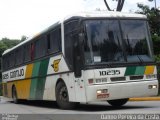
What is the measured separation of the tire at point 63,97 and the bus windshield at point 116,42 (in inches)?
91.6

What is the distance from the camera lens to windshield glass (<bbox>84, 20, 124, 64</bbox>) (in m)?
14.8

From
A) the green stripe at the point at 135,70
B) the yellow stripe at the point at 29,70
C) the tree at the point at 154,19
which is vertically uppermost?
the tree at the point at 154,19

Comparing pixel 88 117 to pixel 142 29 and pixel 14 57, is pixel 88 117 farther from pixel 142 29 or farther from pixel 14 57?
pixel 14 57

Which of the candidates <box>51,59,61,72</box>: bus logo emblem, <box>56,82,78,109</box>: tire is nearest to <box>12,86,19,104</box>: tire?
<box>51,59,61,72</box>: bus logo emblem

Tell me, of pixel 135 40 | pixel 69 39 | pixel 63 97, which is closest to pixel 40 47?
pixel 63 97

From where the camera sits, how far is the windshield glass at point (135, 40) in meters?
15.2

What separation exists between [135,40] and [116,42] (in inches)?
26.1

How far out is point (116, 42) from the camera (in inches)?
595

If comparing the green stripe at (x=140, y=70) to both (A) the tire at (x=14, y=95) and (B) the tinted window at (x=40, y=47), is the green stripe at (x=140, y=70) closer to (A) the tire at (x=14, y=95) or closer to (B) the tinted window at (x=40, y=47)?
(B) the tinted window at (x=40, y=47)

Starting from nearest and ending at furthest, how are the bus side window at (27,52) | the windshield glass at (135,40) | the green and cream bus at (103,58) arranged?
the green and cream bus at (103,58) < the windshield glass at (135,40) < the bus side window at (27,52)

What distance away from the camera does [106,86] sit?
14.6 meters

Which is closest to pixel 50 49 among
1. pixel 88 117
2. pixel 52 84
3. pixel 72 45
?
pixel 52 84

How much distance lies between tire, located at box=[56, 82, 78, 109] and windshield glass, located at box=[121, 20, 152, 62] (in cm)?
279

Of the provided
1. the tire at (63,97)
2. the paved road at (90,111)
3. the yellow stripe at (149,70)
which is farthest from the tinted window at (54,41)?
the yellow stripe at (149,70)
